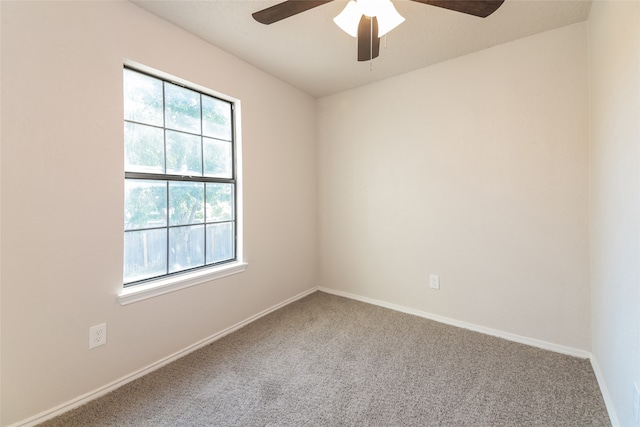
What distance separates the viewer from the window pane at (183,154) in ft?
6.69

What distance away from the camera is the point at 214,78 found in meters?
2.23

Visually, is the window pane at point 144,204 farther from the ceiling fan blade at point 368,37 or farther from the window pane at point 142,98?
the ceiling fan blade at point 368,37

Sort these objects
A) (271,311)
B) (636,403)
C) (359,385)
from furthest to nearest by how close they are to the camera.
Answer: (271,311)
(359,385)
(636,403)

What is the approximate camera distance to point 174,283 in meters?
1.95

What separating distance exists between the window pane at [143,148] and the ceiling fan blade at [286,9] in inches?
43.1

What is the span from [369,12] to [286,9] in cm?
44

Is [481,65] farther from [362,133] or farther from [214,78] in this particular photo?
[214,78]

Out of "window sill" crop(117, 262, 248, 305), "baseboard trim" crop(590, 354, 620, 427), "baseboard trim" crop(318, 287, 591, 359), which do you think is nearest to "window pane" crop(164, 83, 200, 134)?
"window sill" crop(117, 262, 248, 305)

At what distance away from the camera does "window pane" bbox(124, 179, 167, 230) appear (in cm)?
182

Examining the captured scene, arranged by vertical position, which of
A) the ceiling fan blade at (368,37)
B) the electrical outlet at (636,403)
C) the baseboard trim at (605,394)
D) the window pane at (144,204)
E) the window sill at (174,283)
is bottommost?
the baseboard trim at (605,394)

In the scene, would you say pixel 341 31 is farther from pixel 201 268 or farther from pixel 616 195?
pixel 201 268

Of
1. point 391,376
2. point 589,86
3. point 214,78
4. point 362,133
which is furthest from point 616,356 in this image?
point 214,78

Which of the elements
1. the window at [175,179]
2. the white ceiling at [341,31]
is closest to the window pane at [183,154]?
the window at [175,179]

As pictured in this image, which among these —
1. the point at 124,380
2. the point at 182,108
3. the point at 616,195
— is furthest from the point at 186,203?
the point at 616,195
